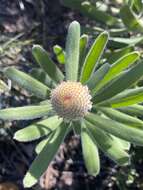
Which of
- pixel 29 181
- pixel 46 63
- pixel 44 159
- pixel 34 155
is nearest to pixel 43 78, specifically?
pixel 46 63

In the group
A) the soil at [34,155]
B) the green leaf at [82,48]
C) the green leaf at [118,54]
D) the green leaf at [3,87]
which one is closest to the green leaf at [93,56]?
the green leaf at [82,48]

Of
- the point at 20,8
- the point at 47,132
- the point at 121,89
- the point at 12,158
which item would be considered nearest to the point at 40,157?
the point at 47,132

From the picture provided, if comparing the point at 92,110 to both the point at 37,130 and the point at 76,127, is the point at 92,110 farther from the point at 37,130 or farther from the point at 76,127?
the point at 37,130

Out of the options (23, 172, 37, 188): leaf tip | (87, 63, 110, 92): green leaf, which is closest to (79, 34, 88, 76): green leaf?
(87, 63, 110, 92): green leaf

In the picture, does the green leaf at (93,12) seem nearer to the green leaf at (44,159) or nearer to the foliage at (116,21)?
the foliage at (116,21)

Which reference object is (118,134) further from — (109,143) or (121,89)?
(121,89)

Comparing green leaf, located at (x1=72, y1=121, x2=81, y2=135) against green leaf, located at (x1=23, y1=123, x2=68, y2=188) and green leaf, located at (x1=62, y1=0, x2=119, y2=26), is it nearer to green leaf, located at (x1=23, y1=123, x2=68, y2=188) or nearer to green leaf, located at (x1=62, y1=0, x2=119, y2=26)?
green leaf, located at (x1=23, y1=123, x2=68, y2=188)

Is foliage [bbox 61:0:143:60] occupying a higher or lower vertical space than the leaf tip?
higher
